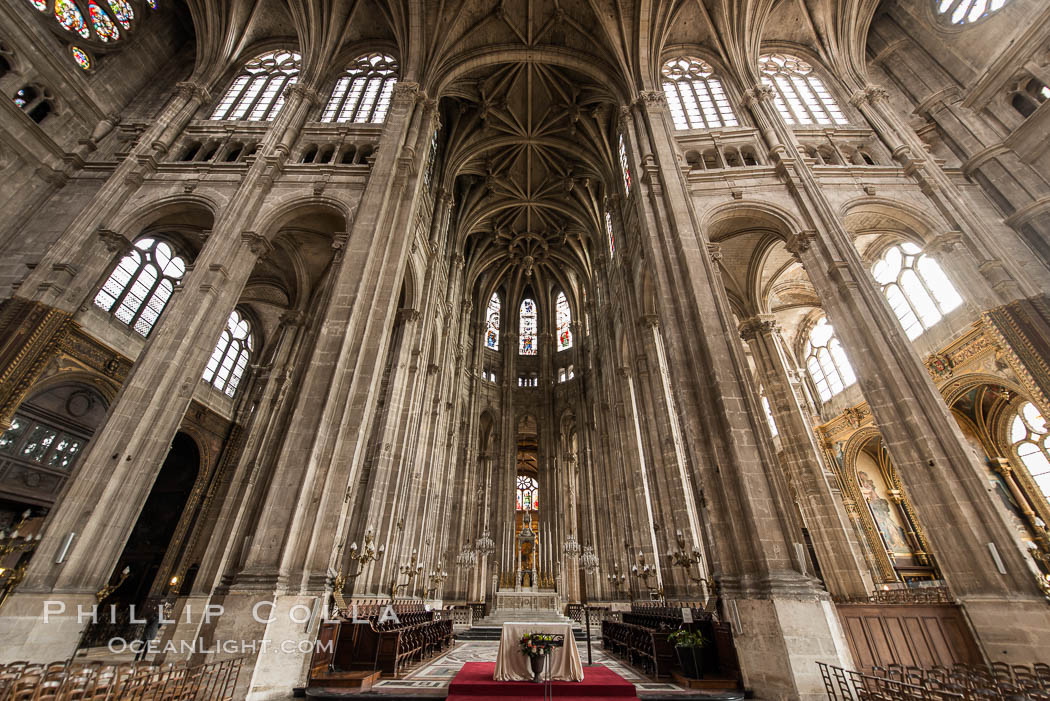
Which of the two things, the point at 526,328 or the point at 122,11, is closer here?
the point at 122,11

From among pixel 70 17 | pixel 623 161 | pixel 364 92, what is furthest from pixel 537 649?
pixel 70 17

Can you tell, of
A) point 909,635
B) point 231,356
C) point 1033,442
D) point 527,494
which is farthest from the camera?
point 527,494

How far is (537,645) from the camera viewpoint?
6.74 metres

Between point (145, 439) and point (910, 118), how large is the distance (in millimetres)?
24293

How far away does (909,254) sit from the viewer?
15961 millimetres

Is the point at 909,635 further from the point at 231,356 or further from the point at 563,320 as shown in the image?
the point at 563,320

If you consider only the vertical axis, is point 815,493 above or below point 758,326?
below

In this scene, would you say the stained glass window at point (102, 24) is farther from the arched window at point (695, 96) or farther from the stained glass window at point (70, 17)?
the arched window at point (695, 96)

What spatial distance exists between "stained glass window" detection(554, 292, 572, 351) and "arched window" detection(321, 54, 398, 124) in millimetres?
16865

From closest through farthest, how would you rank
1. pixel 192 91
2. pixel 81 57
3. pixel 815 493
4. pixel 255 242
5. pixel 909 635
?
pixel 909 635 < pixel 255 242 < pixel 815 493 < pixel 81 57 < pixel 192 91

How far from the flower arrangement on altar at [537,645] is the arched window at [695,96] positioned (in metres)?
16.8

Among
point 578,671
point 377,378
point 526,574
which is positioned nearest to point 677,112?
point 377,378

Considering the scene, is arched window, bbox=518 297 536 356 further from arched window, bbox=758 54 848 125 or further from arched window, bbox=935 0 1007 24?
arched window, bbox=935 0 1007 24

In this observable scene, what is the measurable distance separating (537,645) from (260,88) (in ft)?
70.5
